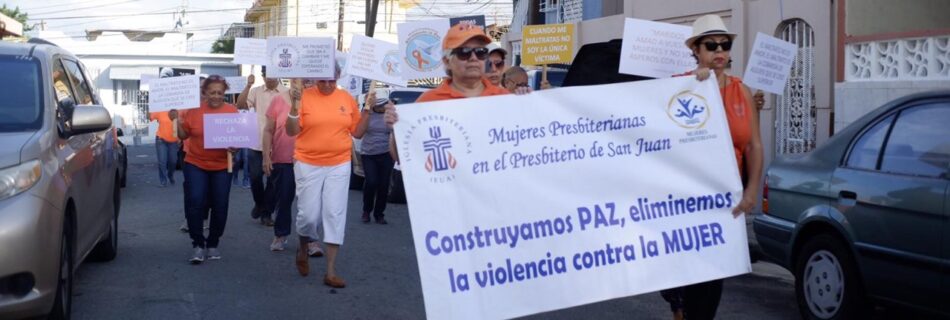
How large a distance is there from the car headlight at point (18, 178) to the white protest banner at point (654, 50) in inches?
129

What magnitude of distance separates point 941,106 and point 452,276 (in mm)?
3236

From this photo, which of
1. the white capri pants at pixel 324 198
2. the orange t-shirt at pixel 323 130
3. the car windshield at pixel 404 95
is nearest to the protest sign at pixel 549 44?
the car windshield at pixel 404 95

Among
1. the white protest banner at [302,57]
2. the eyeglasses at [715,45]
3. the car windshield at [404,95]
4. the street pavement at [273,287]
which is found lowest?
the street pavement at [273,287]

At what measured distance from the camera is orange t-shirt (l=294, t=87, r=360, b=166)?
840 centimetres

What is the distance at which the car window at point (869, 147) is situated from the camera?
6731 millimetres

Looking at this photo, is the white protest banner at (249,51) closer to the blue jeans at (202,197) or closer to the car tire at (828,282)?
the blue jeans at (202,197)

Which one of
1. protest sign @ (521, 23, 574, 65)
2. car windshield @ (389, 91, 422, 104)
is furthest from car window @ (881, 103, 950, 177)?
car windshield @ (389, 91, 422, 104)

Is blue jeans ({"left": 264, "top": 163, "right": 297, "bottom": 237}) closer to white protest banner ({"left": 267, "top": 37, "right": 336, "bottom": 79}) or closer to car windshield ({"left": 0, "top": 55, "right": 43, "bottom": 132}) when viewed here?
white protest banner ({"left": 267, "top": 37, "right": 336, "bottom": 79})

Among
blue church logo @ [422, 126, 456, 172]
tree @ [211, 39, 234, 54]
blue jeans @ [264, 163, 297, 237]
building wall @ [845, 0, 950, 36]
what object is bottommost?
blue jeans @ [264, 163, 297, 237]

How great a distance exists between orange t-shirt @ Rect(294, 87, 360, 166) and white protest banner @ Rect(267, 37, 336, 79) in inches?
7.8

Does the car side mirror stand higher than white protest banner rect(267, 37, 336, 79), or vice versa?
white protest banner rect(267, 37, 336, 79)

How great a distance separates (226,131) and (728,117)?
5086 mm

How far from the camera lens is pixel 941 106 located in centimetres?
632

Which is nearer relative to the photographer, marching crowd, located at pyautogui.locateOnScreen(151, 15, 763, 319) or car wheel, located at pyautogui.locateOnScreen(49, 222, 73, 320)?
marching crowd, located at pyautogui.locateOnScreen(151, 15, 763, 319)
